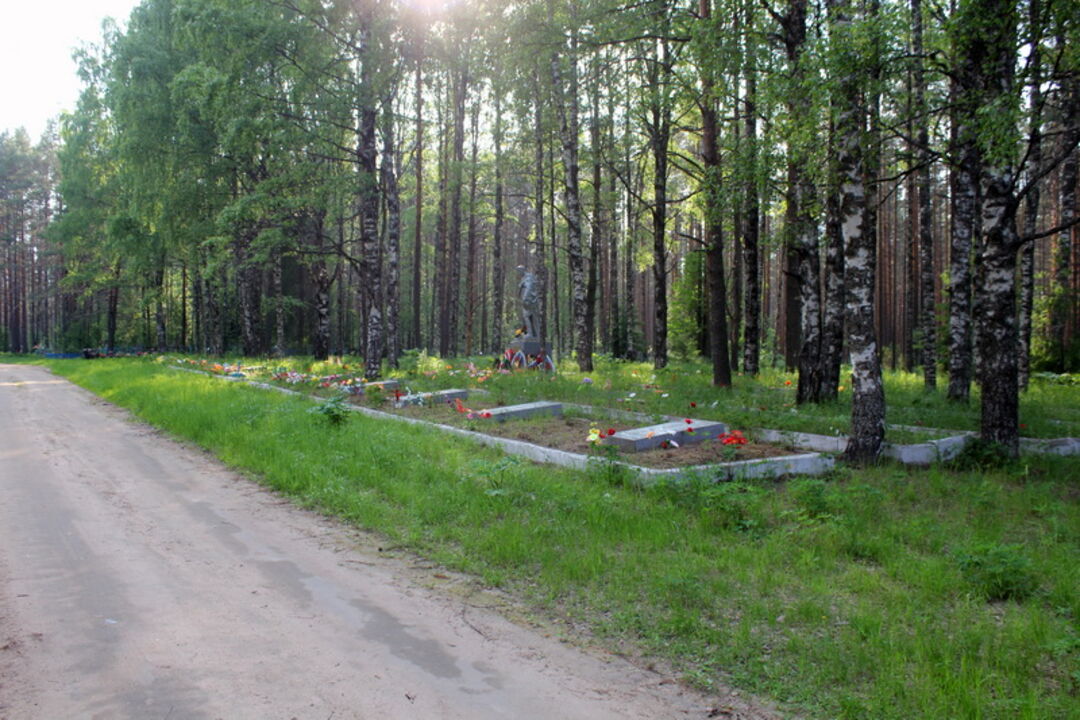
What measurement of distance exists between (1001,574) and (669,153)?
1588cm

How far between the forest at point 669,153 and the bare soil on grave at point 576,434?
1.44 meters

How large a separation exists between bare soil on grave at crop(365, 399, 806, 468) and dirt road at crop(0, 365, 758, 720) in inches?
135

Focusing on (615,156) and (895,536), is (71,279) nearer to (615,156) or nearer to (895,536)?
(615,156)

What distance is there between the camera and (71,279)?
3588cm

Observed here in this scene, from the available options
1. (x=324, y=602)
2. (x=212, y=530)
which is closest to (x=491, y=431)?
(x=212, y=530)

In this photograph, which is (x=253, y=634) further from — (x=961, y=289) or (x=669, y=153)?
(x=669, y=153)

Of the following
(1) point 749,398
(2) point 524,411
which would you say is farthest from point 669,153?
(2) point 524,411

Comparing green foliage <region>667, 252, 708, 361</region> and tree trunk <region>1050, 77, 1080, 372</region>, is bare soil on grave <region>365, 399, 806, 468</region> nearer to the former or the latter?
tree trunk <region>1050, 77, 1080, 372</region>

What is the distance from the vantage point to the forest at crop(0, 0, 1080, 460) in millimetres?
7621

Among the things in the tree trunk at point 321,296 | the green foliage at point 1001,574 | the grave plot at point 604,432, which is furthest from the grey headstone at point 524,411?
the tree trunk at point 321,296

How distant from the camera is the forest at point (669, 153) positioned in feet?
25.0

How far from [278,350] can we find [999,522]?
28.2 meters

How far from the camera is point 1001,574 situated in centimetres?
420

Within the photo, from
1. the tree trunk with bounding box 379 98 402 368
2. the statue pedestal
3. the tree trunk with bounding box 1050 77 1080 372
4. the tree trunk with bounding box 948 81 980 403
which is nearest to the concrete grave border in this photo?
the tree trunk with bounding box 948 81 980 403
